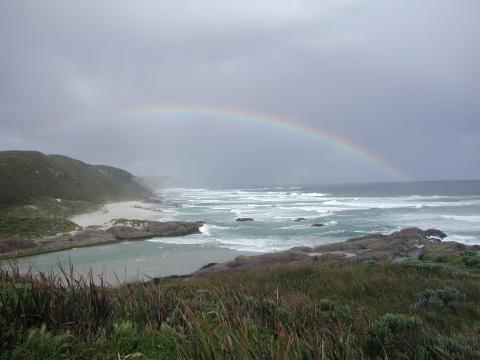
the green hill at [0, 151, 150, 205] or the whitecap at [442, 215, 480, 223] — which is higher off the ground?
the green hill at [0, 151, 150, 205]

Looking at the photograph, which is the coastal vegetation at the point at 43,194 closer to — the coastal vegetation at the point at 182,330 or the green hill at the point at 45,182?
the green hill at the point at 45,182

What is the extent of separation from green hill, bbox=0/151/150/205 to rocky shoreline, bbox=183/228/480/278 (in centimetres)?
4510

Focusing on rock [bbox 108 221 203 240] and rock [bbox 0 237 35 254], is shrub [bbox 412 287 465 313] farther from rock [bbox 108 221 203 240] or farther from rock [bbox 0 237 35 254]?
rock [bbox 108 221 203 240]

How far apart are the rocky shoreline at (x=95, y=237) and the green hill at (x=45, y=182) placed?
24.3 metres

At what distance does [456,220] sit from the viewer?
43875mm

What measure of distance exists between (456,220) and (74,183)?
251 ft

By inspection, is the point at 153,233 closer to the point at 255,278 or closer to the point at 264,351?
the point at 255,278

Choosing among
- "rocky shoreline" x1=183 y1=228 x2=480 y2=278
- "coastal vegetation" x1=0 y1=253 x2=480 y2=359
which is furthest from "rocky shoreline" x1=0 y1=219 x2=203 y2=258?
"coastal vegetation" x1=0 y1=253 x2=480 y2=359

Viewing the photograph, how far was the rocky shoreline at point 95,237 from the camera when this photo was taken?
27703 millimetres

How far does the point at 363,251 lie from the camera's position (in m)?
24.5

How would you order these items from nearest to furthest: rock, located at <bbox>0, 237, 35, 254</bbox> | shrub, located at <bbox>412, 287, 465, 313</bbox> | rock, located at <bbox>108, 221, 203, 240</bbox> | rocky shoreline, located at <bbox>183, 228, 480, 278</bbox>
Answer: shrub, located at <bbox>412, 287, 465, 313</bbox> → rocky shoreline, located at <bbox>183, 228, 480, 278</bbox> → rock, located at <bbox>0, 237, 35, 254</bbox> → rock, located at <bbox>108, 221, 203, 240</bbox>

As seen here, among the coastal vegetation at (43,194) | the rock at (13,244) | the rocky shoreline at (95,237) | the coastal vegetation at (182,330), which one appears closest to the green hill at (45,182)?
the coastal vegetation at (43,194)

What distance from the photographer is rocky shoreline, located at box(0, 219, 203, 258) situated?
2770 centimetres

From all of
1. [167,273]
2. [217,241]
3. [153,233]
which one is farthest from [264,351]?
[153,233]
